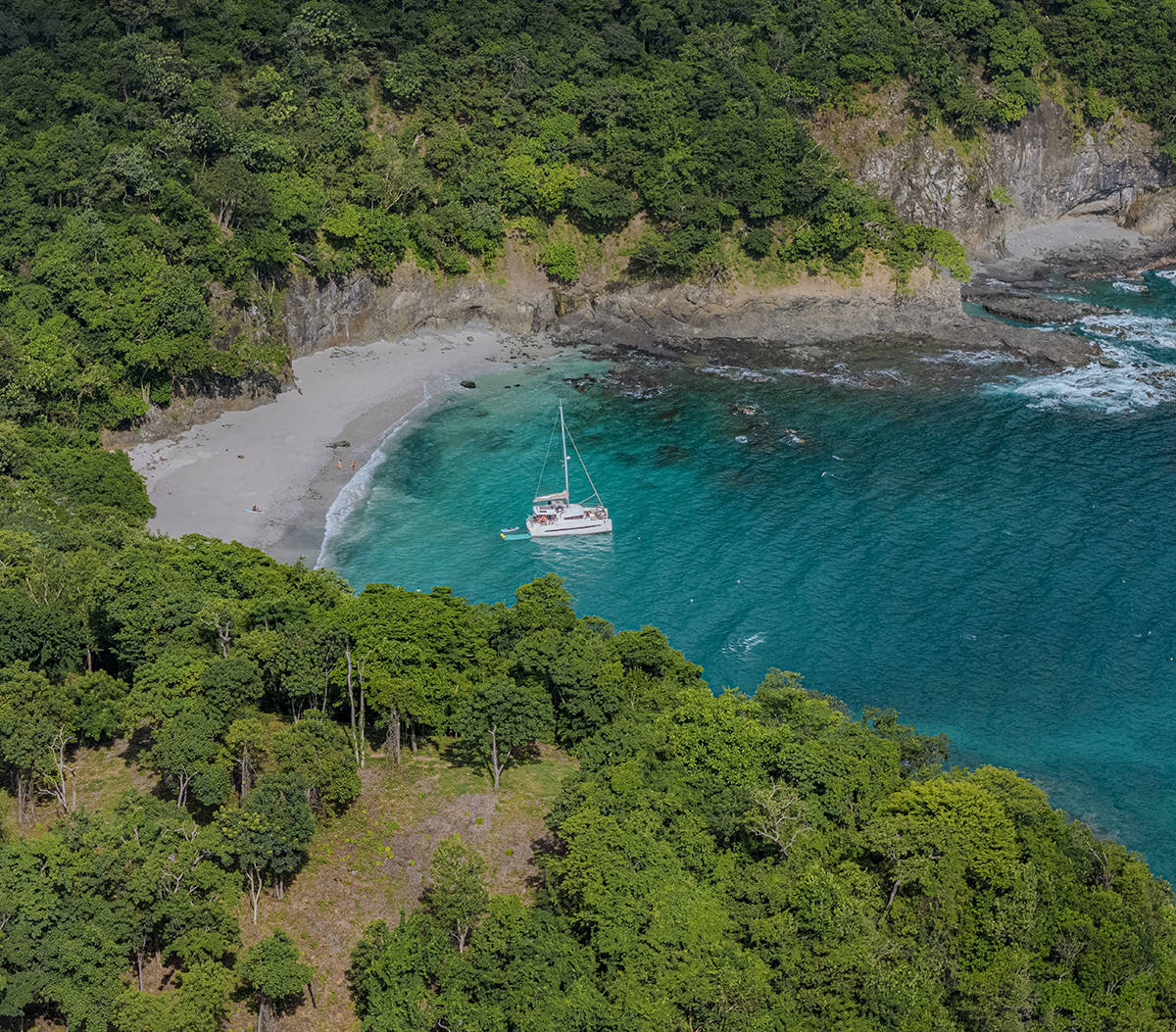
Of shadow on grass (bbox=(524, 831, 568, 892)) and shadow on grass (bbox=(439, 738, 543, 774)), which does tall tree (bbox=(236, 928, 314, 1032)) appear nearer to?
shadow on grass (bbox=(524, 831, 568, 892))

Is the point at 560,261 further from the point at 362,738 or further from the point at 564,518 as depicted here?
the point at 362,738

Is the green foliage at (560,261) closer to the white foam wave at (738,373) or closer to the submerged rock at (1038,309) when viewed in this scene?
the white foam wave at (738,373)

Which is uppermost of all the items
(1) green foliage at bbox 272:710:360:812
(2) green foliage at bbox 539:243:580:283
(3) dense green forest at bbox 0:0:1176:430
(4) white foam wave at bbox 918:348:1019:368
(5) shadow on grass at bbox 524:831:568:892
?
(3) dense green forest at bbox 0:0:1176:430

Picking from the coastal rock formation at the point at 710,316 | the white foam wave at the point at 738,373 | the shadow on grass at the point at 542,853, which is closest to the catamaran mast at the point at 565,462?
the white foam wave at the point at 738,373

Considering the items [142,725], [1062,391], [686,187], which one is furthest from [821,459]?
[142,725]

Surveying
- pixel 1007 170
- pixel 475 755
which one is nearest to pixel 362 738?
pixel 475 755

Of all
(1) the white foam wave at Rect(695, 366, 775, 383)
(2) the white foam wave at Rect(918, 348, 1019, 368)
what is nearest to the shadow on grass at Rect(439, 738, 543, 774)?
(1) the white foam wave at Rect(695, 366, 775, 383)

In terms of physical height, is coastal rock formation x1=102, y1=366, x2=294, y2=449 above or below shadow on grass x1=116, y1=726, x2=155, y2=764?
above
